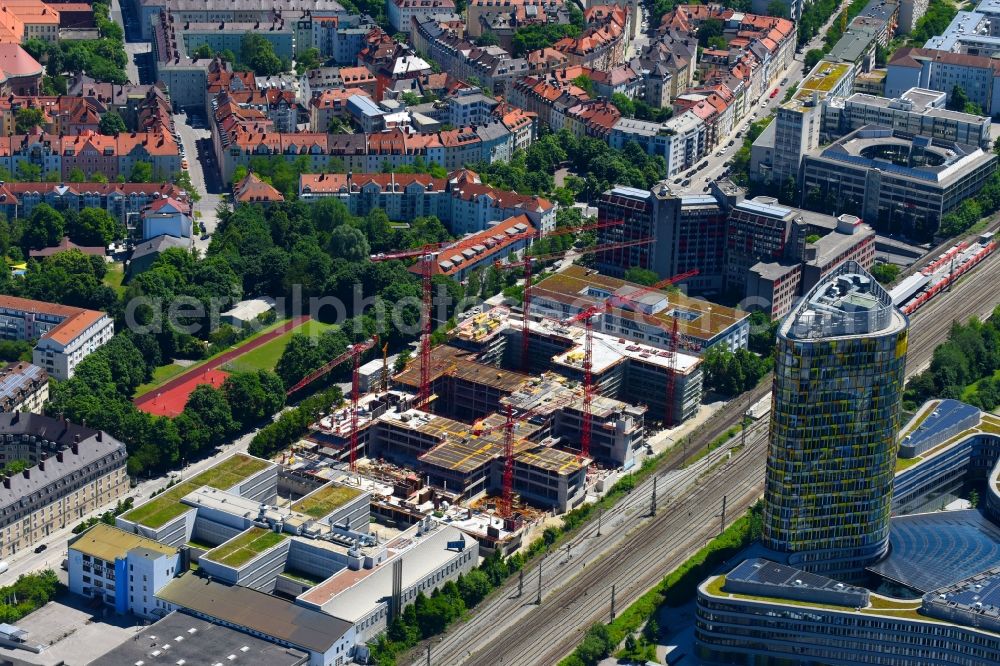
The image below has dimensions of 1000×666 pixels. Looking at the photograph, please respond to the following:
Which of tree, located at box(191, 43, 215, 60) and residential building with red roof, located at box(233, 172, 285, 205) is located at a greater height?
tree, located at box(191, 43, 215, 60)

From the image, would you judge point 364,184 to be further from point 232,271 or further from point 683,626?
point 683,626

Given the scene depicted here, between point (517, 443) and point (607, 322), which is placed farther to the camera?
point (607, 322)

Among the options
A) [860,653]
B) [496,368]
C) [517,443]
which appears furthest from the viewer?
[496,368]

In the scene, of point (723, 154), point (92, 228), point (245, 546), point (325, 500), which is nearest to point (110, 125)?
point (92, 228)

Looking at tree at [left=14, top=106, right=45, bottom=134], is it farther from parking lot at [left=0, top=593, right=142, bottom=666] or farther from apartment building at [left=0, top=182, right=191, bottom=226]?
parking lot at [left=0, top=593, right=142, bottom=666]

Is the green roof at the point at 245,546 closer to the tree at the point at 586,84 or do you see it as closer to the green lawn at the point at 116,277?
the green lawn at the point at 116,277

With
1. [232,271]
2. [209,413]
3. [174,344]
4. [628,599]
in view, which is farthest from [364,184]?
[628,599]

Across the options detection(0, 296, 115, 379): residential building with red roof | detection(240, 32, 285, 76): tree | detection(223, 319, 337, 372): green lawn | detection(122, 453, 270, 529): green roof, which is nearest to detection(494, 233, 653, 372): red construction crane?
detection(223, 319, 337, 372): green lawn
